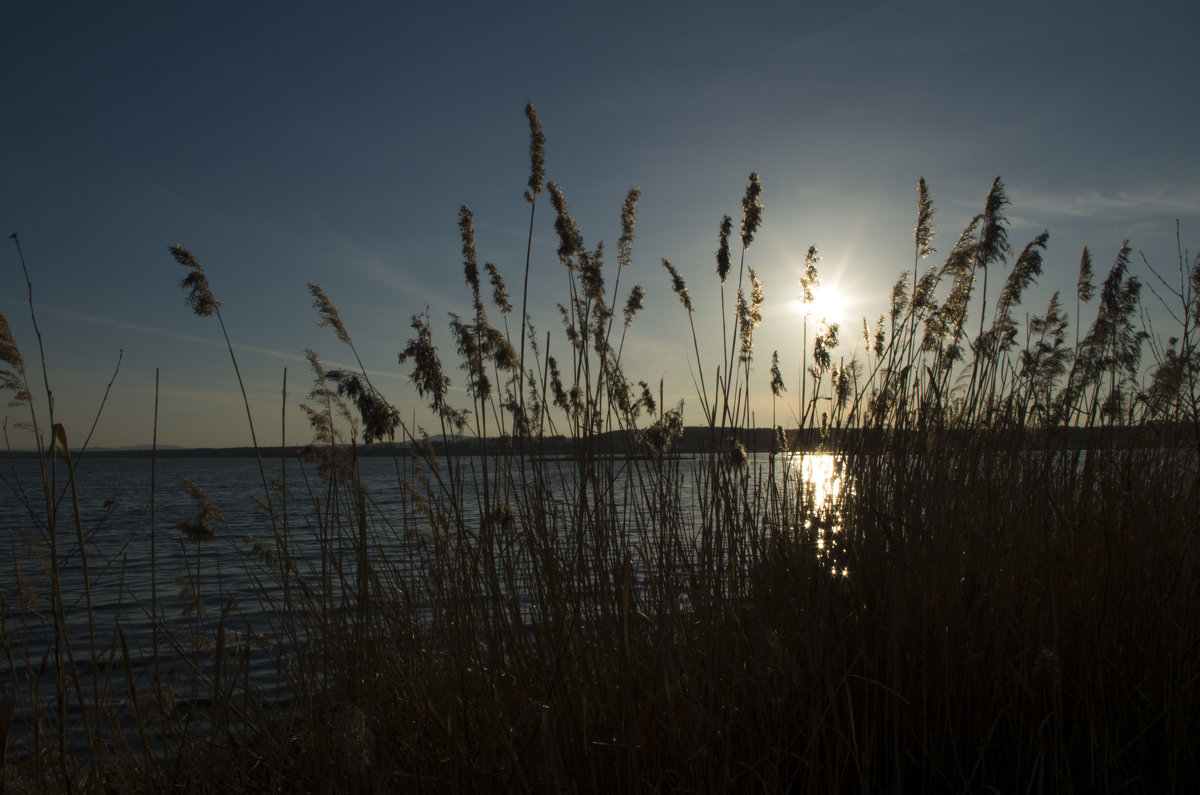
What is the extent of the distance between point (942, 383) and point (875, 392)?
28 centimetres

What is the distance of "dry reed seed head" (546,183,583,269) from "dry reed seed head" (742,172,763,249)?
755 mm

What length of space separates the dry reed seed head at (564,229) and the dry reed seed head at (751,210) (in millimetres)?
755

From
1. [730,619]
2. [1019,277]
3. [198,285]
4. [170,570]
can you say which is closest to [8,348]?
[198,285]

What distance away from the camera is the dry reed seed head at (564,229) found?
2.51 m

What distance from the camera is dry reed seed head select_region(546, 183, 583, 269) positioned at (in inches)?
98.7

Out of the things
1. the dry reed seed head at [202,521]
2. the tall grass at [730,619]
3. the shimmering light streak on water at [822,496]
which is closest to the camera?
the tall grass at [730,619]

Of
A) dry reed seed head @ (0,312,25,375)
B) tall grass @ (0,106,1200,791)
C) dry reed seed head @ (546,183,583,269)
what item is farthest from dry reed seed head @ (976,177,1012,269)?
dry reed seed head @ (0,312,25,375)

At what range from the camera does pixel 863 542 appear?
2.27 metres

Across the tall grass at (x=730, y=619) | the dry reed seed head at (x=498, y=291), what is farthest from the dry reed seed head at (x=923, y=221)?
the dry reed seed head at (x=498, y=291)

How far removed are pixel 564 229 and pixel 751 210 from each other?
848 millimetres

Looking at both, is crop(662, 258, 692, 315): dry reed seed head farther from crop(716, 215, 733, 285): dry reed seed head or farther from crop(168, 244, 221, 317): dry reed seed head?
crop(168, 244, 221, 317): dry reed seed head

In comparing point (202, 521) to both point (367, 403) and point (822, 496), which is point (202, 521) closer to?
point (367, 403)

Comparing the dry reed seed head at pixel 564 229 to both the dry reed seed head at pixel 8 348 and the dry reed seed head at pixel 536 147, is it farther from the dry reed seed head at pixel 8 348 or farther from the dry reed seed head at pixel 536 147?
the dry reed seed head at pixel 8 348

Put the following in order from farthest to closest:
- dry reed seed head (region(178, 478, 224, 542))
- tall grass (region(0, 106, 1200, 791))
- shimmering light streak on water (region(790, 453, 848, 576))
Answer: dry reed seed head (region(178, 478, 224, 542)) → shimmering light streak on water (region(790, 453, 848, 576)) → tall grass (region(0, 106, 1200, 791))
